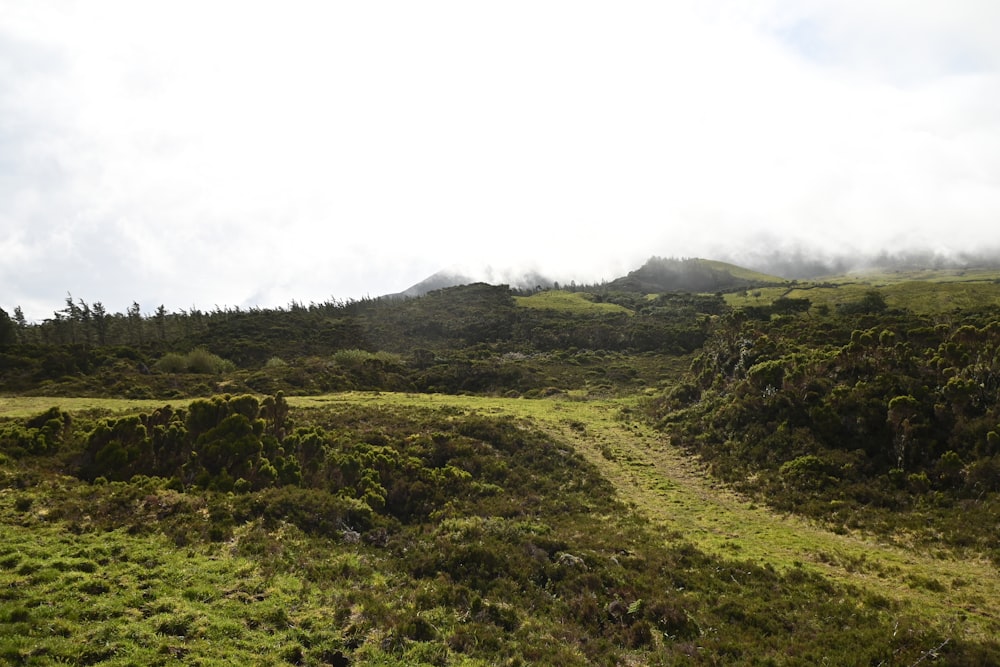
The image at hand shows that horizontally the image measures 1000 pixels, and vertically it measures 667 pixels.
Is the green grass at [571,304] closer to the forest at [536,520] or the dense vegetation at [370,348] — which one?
the dense vegetation at [370,348]

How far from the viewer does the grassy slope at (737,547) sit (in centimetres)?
1324

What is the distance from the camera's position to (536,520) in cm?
2247

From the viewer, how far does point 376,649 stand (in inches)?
492

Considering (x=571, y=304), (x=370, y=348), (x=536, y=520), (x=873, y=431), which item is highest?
(x=571, y=304)

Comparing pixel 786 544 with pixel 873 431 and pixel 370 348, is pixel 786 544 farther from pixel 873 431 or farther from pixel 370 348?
pixel 370 348

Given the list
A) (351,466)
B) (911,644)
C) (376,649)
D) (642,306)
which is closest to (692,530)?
(911,644)

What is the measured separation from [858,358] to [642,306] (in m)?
104

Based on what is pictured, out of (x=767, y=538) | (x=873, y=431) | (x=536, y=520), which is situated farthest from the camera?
(x=873, y=431)

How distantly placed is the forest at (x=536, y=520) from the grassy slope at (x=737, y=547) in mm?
126

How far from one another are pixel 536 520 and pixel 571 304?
358 feet

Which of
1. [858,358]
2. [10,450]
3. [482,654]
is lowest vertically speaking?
[482,654]

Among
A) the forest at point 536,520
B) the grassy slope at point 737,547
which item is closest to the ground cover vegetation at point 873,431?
the forest at point 536,520

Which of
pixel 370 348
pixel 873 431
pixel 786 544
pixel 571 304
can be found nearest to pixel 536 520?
pixel 786 544

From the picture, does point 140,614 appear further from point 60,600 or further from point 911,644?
point 911,644
